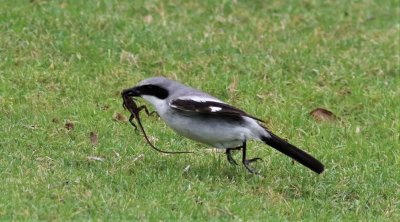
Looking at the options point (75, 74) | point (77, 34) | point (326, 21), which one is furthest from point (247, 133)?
point (326, 21)

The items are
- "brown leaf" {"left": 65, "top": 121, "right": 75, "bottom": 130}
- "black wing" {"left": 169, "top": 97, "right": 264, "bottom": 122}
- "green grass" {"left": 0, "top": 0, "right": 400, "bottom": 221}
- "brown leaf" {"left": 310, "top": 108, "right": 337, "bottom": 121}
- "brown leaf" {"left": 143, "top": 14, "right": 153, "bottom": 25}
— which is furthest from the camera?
"brown leaf" {"left": 143, "top": 14, "right": 153, "bottom": 25}

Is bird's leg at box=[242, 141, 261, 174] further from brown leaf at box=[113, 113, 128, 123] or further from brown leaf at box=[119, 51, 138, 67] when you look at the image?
brown leaf at box=[119, 51, 138, 67]

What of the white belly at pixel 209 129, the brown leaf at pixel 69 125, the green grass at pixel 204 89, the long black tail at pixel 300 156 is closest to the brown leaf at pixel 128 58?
the green grass at pixel 204 89

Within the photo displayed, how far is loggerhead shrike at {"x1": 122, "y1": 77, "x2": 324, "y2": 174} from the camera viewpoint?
8486 millimetres

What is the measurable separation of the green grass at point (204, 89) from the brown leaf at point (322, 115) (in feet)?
0.40

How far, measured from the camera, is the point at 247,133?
28.4 feet

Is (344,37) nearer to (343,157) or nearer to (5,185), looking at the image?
(343,157)

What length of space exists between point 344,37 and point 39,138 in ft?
15.9

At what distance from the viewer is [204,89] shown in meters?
11.1

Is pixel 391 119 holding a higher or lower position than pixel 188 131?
lower

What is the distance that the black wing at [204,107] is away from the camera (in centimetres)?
842

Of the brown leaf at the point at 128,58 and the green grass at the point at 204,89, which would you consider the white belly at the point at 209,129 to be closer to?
the green grass at the point at 204,89

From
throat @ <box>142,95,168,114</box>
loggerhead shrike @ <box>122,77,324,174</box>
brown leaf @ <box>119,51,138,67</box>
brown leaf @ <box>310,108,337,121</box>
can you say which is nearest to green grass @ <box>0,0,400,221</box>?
brown leaf @ <box>119,51,138,67</box>

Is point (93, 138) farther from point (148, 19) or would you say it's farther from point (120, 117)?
point (148, 19)
